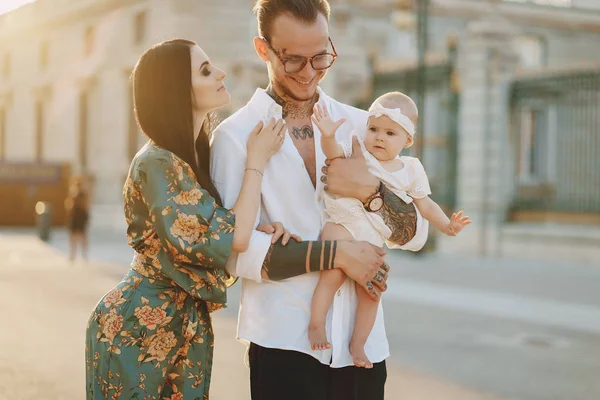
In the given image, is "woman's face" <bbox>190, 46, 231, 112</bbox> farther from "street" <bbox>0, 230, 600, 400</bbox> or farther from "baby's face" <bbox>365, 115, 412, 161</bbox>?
"street" <bbox>0, 230, 600, 400</bbox>

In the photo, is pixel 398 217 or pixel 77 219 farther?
pixel 77 219

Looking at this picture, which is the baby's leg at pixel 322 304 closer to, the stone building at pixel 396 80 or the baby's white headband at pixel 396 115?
the baby's white headband at pixel 396 115

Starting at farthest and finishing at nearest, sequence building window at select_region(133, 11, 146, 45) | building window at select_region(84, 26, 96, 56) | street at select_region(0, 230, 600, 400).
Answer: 1. building window at select_region(84, 26, 96, 56)
2. building window at select_region(133, 11, 146, 45)
3. street at select_region(0, 230, 600, 400)

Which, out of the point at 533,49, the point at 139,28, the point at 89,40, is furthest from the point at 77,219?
the point at 533,49

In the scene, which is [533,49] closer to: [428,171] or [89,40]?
[428,171]

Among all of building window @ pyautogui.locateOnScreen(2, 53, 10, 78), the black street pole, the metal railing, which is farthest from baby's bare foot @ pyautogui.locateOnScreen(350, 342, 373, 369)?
building window @ pyautogui.locateOnScreen(2, 53, 10, 78)

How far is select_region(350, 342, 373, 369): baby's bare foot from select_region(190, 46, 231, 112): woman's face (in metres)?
1.01

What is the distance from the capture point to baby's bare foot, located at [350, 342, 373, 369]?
2818mm

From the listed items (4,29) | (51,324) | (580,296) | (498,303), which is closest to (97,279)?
(51,324)

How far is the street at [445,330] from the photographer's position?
6703 millimetres

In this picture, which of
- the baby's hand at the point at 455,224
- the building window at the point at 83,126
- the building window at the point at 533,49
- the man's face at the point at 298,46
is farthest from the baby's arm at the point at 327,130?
the building window at the point at 83,126

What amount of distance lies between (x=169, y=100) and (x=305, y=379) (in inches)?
43.4

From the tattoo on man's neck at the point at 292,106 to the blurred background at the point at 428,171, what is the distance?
57 centimetres

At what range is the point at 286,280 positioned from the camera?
2852 millimetres
